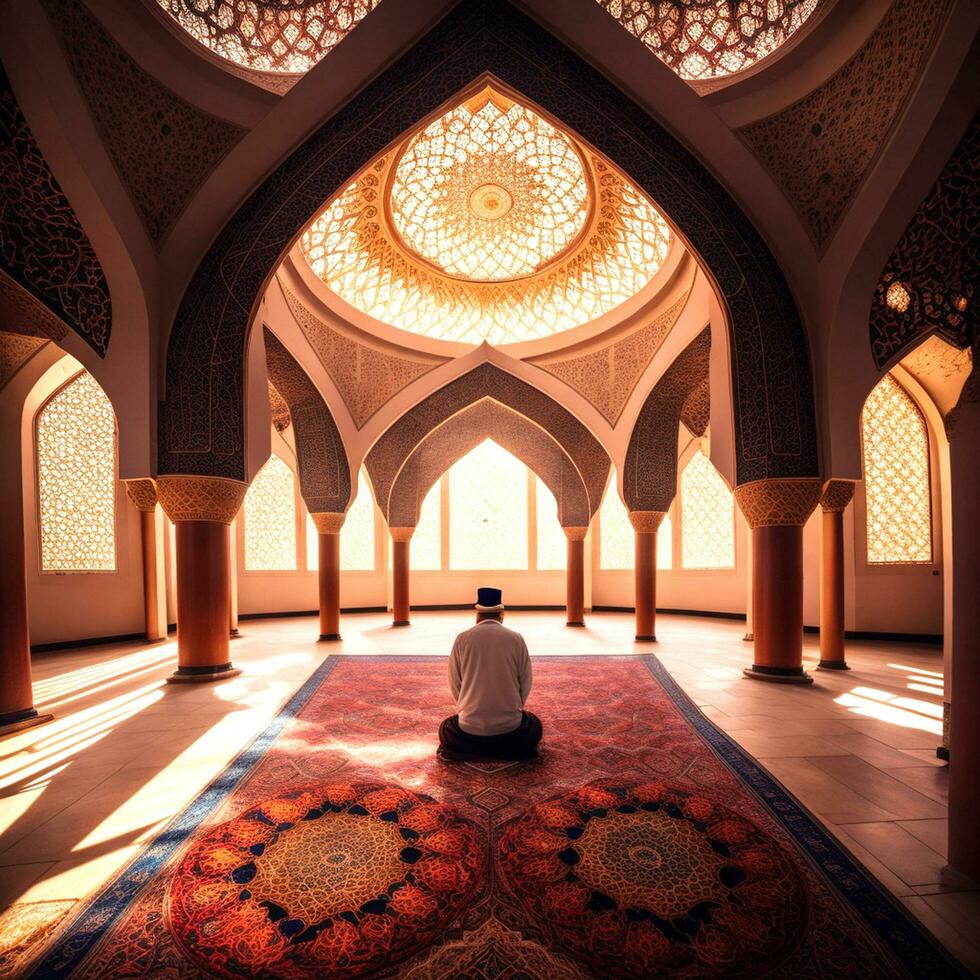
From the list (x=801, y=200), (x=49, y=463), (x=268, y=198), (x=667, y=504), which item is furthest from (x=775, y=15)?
(x=49, y=463)

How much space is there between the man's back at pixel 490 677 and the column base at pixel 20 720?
3229mm

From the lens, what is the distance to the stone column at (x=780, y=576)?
5.34 m

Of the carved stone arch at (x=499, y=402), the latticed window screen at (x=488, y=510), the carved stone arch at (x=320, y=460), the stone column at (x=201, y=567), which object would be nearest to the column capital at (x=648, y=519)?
the carved stone arch at (x=499, y=402)

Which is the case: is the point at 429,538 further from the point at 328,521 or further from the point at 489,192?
the point at 489,192

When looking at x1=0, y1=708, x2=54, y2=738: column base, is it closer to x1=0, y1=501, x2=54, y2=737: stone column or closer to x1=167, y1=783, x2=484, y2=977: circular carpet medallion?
x1=0, y1=501, x2=54, y2=737: stone column

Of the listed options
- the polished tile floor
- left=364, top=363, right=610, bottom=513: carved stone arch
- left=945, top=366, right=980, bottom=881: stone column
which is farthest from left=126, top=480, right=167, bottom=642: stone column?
left=945, top=366, right=980, bottom=881: stone column

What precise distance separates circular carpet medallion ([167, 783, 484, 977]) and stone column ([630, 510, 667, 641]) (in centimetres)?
626

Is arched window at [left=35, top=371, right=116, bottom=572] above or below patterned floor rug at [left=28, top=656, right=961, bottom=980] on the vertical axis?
above

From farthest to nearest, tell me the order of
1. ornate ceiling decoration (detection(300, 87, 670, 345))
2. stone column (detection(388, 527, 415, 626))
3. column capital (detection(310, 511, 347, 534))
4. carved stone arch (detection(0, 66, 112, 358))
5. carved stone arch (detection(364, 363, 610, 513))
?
stone column (detection(388, 527, 415, 626)) → carved stone arch (detection(364, 363, 610, 513)) → column capital (detection(310, 511, 347, 534)) → ornate ceiling decoration (detection(300, 87, 670, 345)) → carved stone arch (detection(0, 66, 112, 358))

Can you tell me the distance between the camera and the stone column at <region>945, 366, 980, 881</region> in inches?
80.3

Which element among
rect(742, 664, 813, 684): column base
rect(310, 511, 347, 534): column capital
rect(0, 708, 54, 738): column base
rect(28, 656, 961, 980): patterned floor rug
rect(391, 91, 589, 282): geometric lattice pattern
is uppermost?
rect(391, 91, 589, 282): geometric lattice pattern

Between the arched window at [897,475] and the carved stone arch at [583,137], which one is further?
the arched window at [897,475]

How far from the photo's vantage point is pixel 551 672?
19.4 feet

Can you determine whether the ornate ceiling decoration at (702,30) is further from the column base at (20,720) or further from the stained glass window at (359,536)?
the stained glass window at (359,536)
